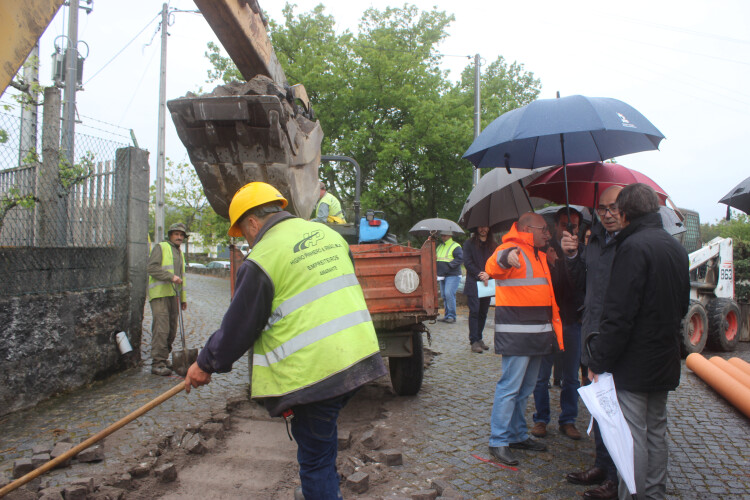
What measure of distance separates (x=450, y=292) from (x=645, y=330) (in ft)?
25.5

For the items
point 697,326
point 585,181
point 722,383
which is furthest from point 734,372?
point 585,181

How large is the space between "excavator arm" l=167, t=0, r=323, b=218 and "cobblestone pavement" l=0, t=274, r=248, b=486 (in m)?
1.84

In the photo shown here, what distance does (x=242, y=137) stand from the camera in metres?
4.21

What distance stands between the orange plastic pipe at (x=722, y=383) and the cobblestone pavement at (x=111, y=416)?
4.76 metres

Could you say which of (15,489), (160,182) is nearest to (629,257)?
(15,489)

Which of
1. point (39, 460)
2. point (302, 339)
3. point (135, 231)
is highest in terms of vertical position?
point (135, 231)

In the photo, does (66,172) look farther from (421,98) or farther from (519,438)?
(421,98)

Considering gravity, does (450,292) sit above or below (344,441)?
above

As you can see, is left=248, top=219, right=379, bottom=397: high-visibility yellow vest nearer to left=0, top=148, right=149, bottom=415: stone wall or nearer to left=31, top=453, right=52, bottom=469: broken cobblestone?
left=31, top=453, right=52, bottom=469: broken cobblestone

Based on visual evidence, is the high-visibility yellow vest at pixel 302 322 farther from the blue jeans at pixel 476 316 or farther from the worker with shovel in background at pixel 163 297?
the blue jeans at pixel 476 316

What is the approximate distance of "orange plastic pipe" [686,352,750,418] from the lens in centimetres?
504

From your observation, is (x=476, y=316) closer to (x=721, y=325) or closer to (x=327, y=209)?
(x=327, y=209)

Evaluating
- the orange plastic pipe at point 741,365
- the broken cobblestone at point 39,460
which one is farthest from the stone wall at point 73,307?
the orange plastic pipe at point 741,365

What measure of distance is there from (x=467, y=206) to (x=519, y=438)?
2119 mm
